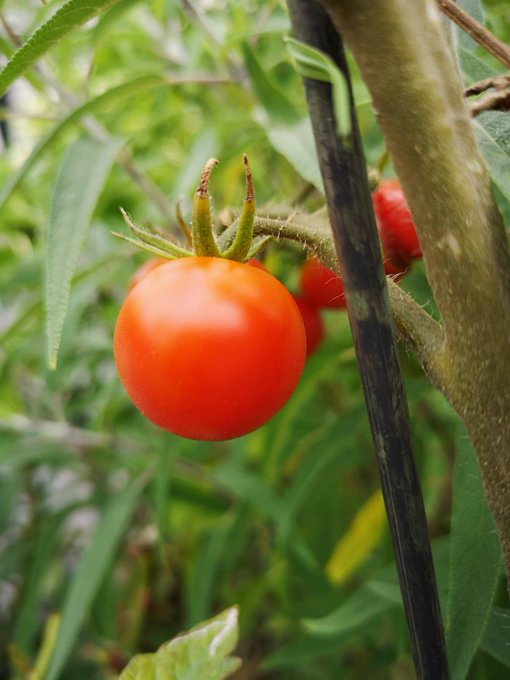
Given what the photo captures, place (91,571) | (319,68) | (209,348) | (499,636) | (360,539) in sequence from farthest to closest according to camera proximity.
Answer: (360,539), (91,571), (499,636), (209,348), (319,68)

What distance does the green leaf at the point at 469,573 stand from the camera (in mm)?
440

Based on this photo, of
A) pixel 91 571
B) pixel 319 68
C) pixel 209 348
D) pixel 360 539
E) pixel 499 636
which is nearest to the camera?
pixel 319 68

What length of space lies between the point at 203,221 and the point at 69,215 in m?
0.22

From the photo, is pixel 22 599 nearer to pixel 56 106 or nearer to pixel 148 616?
pixel 148 616

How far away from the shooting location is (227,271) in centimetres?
42

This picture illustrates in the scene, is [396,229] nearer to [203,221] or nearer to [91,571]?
[203,221]

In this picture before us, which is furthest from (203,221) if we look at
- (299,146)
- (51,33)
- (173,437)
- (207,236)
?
(173,437)

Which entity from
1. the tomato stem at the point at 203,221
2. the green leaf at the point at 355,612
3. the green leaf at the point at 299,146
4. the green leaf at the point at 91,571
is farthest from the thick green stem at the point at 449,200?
the green leaf at the point at 91,571

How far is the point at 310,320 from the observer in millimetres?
789

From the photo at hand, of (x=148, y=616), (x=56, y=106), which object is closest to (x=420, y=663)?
(x=56, y=106)

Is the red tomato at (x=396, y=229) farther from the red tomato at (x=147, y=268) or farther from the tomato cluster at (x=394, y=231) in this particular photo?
the red tomato at (x=147, y=268)

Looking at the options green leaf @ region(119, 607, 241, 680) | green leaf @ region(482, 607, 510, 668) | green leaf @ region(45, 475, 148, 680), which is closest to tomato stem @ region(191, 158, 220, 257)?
green leaf @ region(119, 607, 241, 680)

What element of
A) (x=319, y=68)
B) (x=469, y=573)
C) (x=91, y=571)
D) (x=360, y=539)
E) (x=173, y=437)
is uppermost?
(x=319, y=68)

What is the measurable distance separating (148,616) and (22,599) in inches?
9.2
